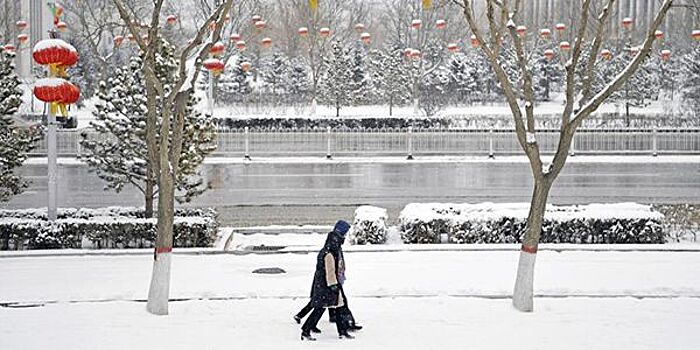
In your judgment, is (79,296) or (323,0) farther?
(323,0)

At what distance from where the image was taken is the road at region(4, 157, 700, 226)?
2122cm

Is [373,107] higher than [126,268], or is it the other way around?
[373,107]

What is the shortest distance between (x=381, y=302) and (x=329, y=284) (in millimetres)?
2135

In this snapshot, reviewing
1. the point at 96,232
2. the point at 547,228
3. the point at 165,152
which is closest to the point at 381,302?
the point at 165,152

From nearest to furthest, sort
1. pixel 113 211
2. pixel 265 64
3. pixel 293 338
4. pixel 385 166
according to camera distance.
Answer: pixel 293 338, pixel 113 211, pixel 385 166, pixel 265 64

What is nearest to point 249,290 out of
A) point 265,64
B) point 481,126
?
point 481,126

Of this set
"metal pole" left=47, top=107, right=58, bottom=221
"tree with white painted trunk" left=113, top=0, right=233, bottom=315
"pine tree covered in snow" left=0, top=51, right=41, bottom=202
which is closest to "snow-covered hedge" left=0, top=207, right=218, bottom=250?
"metal pole" left=47, top=107, right=58, bottom=221

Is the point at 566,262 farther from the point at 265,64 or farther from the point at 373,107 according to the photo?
the point at 265,64

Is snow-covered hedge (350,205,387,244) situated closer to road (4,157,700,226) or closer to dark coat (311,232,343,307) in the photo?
road (4,157,700,226)

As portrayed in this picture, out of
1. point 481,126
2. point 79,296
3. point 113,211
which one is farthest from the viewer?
point 481,126

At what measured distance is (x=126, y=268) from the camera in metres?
13.9

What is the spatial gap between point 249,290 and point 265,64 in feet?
168

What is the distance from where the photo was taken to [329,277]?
974cm

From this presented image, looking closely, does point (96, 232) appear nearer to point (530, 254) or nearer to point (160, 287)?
point (160, 287)
